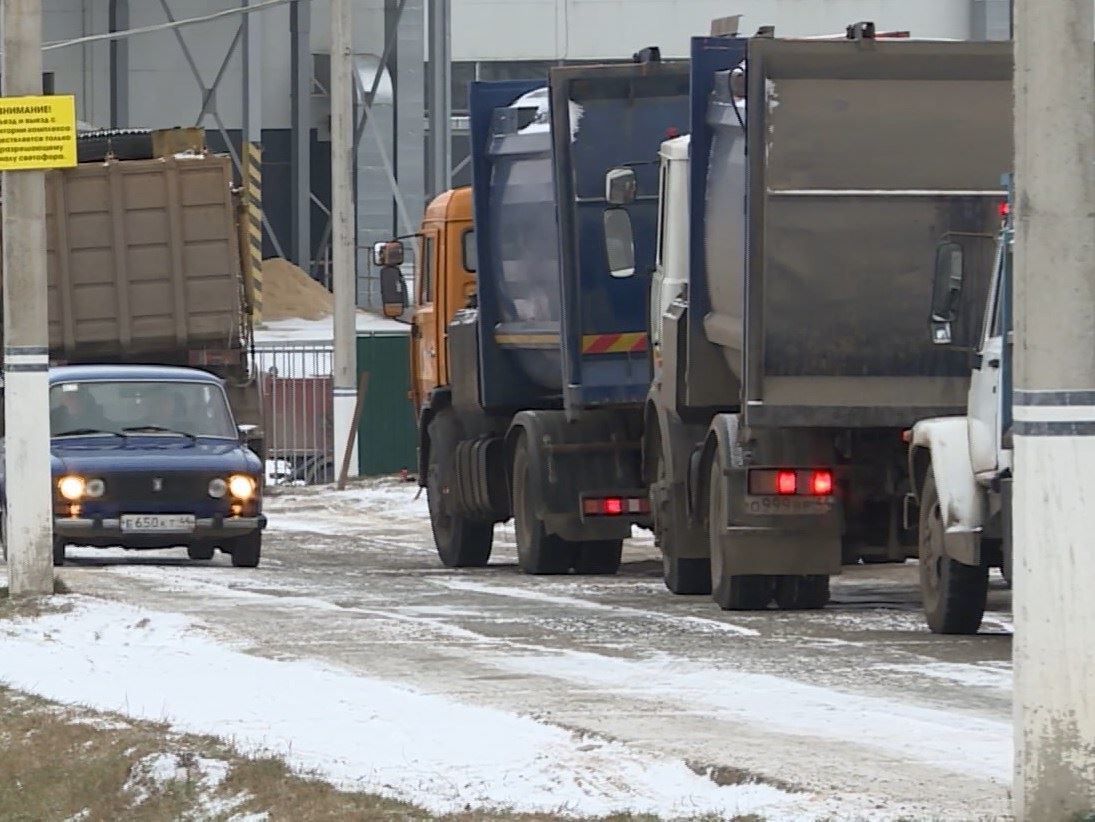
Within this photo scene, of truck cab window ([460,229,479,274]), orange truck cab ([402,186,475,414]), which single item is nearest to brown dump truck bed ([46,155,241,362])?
orange truck cab ([402,186,475,414])

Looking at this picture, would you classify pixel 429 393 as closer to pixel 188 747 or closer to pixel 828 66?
pixel 828 66

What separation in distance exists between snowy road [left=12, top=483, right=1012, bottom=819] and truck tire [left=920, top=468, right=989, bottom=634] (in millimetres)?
145

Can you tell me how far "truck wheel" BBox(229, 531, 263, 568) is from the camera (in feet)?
67.8

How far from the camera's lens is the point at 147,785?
923 cm

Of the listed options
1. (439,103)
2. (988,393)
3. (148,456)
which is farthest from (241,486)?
(439,103)

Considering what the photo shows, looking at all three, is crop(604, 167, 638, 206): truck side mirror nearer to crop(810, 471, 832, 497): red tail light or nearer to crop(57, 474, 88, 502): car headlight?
crop(810, 471, 832, 497): red tail light

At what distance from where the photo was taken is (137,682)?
11.7m

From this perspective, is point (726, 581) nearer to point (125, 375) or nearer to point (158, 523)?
point (158, 523)

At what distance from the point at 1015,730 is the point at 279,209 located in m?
40.7

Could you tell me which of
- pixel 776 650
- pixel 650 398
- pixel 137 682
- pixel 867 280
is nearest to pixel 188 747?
pixel 137 682

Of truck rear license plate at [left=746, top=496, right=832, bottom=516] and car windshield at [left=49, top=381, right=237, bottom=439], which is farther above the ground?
car windshield at [left=49, top=381, right=237, bottom=439]

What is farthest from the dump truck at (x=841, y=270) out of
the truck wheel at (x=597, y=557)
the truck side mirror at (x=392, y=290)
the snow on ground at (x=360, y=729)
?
the truck side mirror at (x=392, y=290)

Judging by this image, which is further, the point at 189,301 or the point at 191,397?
the point at 189,301

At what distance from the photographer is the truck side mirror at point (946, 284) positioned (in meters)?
13.6
